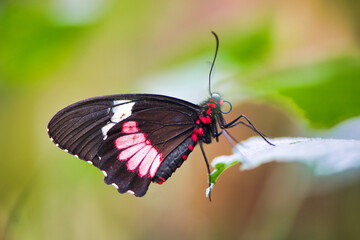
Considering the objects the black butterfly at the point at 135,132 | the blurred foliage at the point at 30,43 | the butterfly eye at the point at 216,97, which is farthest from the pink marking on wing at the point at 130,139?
the blurred foliage at the point at 30,43

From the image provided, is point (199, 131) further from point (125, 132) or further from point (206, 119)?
point (125, 132)

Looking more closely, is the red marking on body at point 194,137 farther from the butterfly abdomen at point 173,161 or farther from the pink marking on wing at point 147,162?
the pink marking on wing at point 147,162

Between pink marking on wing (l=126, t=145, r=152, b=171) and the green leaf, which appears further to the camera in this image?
pink marking on wing (l=126, t=145, r=152, b=171)

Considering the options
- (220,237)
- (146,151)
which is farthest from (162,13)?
(146,151)

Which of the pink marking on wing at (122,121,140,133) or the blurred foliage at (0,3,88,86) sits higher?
the blurred foliage at (0,3,88,86)

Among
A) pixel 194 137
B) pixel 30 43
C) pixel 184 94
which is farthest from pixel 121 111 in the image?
pixel 30 43

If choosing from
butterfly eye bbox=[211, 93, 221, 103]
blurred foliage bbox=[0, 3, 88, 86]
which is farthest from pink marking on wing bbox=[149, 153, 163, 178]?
blurred foliage bbox=[0, 3, 88, 86]

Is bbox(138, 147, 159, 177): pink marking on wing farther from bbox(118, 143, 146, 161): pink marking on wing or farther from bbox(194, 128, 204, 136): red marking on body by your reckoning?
bbox(194, 128, 204, 136): red marking on body

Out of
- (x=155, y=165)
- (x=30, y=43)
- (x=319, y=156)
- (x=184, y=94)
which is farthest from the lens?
(x=30, y=43)
